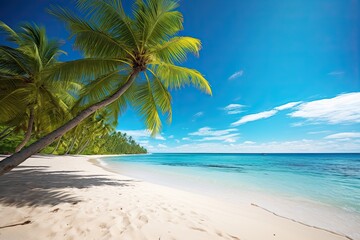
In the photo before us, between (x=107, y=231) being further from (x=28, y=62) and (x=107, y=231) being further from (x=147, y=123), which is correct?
(x=28, y=62)

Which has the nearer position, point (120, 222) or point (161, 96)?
point (120, 222)

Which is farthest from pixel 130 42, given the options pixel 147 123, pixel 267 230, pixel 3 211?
pixel 267 230

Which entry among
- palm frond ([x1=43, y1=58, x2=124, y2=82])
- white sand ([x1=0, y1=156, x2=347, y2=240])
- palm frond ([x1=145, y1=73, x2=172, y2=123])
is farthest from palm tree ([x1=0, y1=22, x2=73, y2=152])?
white sand ([x1=0, y1=156, x2=347, y2=240])

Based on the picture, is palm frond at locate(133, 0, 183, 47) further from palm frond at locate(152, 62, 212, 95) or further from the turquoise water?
the turquoise water

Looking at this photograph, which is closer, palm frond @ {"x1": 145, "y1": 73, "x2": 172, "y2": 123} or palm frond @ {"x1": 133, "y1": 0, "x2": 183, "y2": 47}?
palm frond @ {"x1": 133, "y1": 0, "x2": 183, "y2": 47}

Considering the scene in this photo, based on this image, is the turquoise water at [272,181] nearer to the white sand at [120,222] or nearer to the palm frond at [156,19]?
the white sand at [120,222]

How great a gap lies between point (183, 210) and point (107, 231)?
68.8 inches

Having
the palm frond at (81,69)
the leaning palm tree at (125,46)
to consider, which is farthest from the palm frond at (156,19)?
the palm frond at (81,69)

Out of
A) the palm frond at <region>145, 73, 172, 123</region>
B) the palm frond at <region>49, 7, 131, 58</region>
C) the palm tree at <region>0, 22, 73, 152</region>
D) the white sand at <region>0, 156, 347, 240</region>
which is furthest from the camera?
the palm tree at <region>0, 22, 73, 152</region>

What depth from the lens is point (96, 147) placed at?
50.3 m

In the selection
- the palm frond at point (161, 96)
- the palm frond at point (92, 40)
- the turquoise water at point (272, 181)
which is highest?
the palm frond at point (92, 40)

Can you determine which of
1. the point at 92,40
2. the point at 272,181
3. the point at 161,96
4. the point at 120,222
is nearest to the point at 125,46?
the point at 92,40

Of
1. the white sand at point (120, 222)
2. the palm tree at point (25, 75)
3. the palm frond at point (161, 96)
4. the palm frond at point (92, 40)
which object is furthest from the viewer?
the palm tree at point (25, 75)

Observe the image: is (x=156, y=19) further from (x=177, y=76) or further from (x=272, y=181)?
(x=272, y=181)
